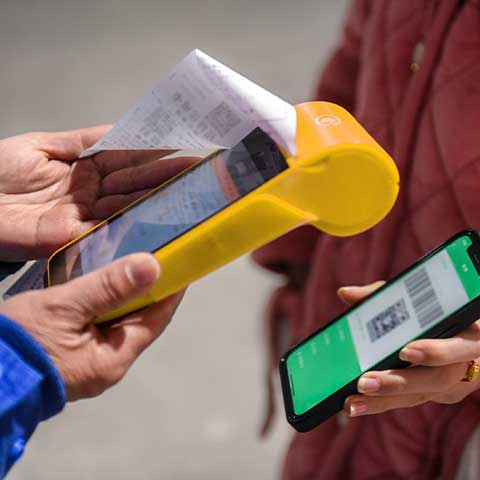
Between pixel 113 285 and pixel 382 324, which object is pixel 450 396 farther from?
A: pixel 113 285

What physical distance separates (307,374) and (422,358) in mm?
111

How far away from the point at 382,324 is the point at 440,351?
3.4 inches

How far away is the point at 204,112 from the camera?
1.37 feet

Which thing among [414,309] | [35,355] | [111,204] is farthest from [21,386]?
[414,309]

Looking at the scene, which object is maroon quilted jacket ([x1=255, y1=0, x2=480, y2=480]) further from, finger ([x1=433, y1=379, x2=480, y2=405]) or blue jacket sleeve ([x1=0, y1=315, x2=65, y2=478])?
blue jacket sleeve ([x1=0, y1=315, x2=65, y2=478])

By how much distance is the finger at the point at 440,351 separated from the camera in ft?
1.40

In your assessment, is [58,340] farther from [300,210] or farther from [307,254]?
[307,254]

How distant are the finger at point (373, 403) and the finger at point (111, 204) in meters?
0.19

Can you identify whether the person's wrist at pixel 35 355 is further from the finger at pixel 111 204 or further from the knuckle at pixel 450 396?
the knuckle at pixel 450 396

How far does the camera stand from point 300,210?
0.41 meters

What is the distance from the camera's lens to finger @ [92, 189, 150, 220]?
510mm

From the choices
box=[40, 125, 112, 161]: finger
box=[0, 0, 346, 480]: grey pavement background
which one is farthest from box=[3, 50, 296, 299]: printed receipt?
box=[0, 0, 346, 480]: grey pavement background

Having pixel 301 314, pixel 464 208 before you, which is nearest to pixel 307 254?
pixel 301 314

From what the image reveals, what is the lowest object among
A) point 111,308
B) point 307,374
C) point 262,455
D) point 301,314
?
point 262,455
